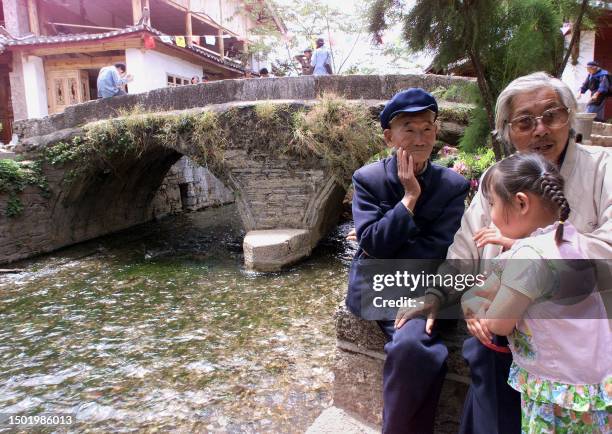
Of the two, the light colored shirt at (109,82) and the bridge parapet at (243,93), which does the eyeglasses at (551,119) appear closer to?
the bridge parapet at (243,93)

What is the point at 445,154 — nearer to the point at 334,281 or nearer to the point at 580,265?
the point at 334,281

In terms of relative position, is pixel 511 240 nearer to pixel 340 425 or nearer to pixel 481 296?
pixel 481 296

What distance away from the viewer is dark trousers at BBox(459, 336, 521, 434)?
1390 millimetres

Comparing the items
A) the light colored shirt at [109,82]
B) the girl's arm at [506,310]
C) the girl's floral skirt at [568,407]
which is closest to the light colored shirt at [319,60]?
the light colored shirt at [109,82]

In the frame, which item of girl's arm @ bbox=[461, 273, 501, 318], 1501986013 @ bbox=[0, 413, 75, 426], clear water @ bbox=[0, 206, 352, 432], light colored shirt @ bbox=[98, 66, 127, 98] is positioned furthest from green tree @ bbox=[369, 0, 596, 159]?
light colored shirt @ bbox=[98, 66, 127, 98]

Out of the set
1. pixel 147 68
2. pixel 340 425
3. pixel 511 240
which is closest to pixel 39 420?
pixel 340 425

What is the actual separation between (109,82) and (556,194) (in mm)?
9615

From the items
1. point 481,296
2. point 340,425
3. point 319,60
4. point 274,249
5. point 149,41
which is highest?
point 149,41

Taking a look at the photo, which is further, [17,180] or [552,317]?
[17,180]

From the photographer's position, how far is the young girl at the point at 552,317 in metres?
1.20

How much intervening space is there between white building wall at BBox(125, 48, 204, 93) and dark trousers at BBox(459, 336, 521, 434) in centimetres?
1265

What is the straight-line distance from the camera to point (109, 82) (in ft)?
29.8

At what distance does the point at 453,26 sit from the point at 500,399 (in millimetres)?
4385

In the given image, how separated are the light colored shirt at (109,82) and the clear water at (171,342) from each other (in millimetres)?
3579
